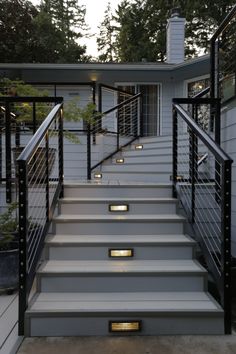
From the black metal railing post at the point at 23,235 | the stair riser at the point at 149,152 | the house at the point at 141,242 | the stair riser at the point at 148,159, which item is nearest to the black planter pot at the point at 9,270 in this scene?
the house at the point at 141,242

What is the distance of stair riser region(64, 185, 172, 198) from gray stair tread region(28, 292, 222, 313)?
1417mm

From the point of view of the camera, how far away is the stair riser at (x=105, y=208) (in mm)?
3967

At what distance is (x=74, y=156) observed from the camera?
7.41m

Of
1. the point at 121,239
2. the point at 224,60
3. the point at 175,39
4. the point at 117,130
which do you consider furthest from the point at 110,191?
the point at 175,39

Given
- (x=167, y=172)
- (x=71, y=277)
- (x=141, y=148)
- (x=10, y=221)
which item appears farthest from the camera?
(x=141, y=148)

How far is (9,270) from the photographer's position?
354cm

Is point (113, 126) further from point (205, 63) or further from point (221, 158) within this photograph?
point (221, 158)

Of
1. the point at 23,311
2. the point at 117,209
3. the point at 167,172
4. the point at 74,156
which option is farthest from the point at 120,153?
the point at 23,311

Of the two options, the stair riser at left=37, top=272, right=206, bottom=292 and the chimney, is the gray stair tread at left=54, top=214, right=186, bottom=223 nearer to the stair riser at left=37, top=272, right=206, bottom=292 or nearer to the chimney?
the stair riser at left=37, top=272, right=206, bottom=292

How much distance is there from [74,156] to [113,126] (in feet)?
8.40

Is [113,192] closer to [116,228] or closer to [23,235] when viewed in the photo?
[116,228]

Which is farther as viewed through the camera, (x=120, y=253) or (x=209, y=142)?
(x=120, y=253)

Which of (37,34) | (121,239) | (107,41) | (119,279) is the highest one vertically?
(107,41)

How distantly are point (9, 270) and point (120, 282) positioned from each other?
44.4 inches
